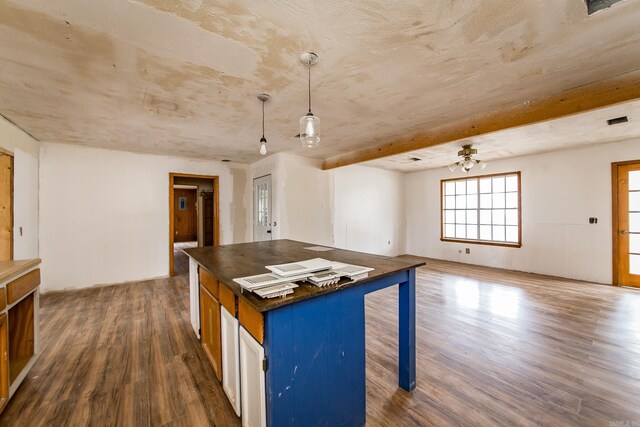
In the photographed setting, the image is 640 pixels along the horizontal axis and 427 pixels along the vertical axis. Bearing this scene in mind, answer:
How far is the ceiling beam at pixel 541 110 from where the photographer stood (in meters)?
2.10

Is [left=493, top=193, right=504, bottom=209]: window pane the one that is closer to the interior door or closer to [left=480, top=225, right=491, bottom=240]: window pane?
[left=480, top=225, right=491, bottom=240]: window pane

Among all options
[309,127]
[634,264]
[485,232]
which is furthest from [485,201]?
[309,127]

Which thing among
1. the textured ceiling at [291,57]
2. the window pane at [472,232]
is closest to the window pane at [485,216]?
the window pane at [472,232]

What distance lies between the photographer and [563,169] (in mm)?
4562

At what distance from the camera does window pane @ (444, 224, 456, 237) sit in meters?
6.20

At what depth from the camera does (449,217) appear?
628cm

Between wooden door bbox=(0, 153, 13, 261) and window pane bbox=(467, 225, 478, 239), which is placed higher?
wooden door bbox=(0, 153, 13, 261)

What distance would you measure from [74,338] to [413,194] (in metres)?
6.90

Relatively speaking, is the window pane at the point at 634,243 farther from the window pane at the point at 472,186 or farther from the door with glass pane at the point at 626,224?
the window pane at the point at 472,186

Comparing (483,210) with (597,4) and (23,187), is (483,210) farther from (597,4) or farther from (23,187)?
(23,187)

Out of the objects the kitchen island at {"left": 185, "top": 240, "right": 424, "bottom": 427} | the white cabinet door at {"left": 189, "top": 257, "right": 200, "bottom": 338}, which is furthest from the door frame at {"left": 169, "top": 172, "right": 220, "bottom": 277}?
the kitchen island at {"left": 185, "top": 240, "right": 424, "bottom": 427}

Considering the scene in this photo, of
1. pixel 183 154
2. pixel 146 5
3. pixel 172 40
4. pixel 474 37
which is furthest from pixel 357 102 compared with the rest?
pixel 183 154

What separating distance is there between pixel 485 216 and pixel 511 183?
2.82 ft

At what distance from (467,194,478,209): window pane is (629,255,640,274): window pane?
2.42 meters
